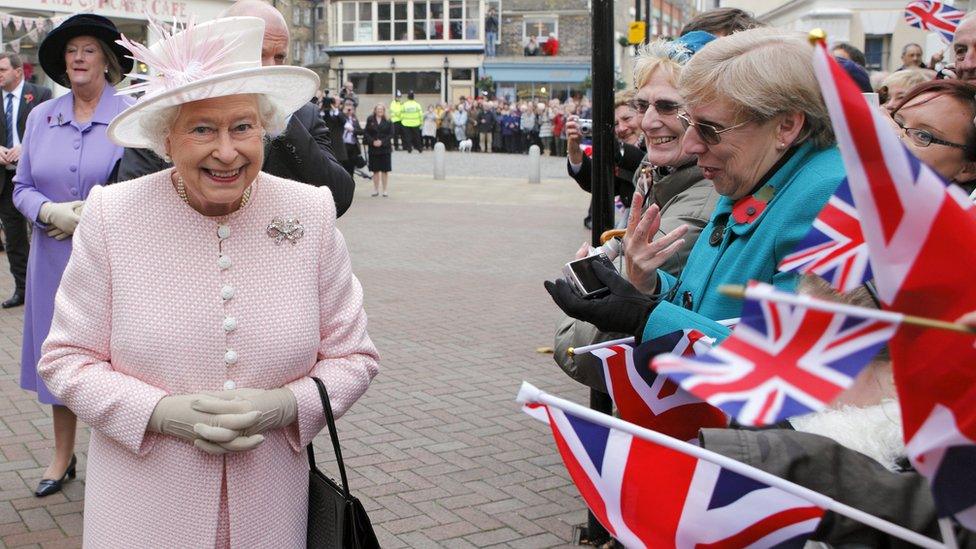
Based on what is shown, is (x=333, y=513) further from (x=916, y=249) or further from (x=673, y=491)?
(x=916, y=249)

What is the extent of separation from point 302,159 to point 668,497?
2.62 m

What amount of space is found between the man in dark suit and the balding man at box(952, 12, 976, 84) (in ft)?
24.2

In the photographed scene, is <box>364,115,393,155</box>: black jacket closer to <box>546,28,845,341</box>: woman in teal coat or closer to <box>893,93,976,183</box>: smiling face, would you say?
<box>893,93,976,183</box>: smiling face

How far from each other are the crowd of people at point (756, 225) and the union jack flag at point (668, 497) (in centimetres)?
5

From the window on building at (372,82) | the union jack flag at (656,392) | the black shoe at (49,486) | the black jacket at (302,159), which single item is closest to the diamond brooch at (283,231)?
the union jack flag at (656,392)

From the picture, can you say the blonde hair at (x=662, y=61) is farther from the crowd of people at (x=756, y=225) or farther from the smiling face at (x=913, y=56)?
the smiling face at (x=913, y=56)

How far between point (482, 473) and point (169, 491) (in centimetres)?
289

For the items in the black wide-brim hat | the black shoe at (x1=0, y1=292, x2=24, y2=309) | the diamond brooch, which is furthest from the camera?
the black shoe at (x1=0, y1=292, x2=24, y2=309)

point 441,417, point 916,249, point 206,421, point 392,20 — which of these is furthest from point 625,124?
point 392,20

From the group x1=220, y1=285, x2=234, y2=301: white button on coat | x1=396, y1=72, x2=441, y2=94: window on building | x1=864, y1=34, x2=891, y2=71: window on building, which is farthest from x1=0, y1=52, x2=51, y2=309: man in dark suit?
x1=396, y1=72, x2=441, y2=94: window on building

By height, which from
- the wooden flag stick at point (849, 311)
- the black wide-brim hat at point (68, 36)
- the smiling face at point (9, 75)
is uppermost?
the smiling face at point (9, 75)

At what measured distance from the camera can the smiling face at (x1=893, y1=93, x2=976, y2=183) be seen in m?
3.26

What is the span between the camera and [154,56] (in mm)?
2500

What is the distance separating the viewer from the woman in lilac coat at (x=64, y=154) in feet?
14.9
